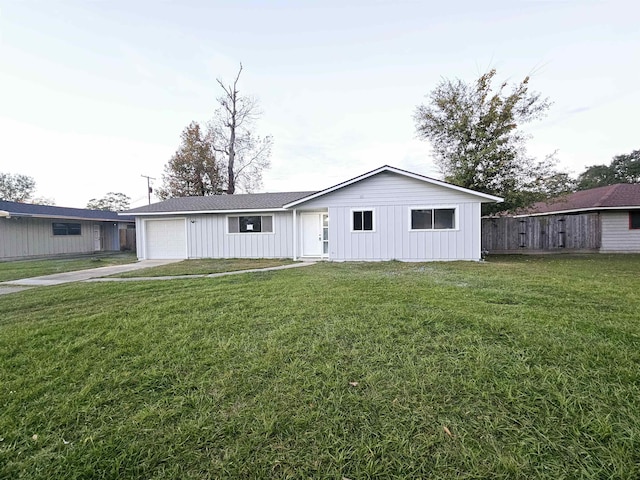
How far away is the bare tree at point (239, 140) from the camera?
25.9 meters

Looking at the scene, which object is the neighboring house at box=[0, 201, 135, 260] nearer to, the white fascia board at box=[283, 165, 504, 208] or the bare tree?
the bare tree

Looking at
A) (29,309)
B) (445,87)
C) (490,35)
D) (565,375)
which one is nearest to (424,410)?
(565,375)

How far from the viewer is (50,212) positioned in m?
16.9

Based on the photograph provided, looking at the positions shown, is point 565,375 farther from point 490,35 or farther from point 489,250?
point 489,250

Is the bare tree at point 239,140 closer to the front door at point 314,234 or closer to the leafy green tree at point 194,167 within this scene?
the leafy green tree at point 194,167

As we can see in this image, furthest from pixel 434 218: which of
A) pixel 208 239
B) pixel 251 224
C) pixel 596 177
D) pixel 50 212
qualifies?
pixel 596 177

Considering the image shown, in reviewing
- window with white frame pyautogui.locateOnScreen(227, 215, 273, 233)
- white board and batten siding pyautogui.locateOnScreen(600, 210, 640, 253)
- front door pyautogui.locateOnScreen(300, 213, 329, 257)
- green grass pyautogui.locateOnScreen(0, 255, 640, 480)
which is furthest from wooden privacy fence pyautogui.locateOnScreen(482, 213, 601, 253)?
green grass pyautogui.locateOnScreen(0, 255, 640, 480)

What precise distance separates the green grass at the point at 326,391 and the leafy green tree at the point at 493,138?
10.6 meters

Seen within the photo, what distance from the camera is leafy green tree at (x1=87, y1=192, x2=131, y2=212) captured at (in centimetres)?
4409

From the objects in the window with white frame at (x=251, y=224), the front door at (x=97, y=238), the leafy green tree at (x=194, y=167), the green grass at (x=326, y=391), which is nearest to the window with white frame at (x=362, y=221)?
the window with white frame at (x=251, y=224)

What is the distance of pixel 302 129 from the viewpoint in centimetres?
2148

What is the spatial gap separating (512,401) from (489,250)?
52.6 feet

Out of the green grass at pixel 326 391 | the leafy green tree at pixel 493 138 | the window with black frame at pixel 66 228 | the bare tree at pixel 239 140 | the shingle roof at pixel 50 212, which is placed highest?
the bare tree at pixel 239 140

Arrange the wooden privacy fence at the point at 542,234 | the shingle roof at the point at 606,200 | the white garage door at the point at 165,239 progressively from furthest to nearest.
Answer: the wooden privacy fence at the point at 542,234 → the white garage door at the point at 165,239 → the shingle roof at the point at 606,200
